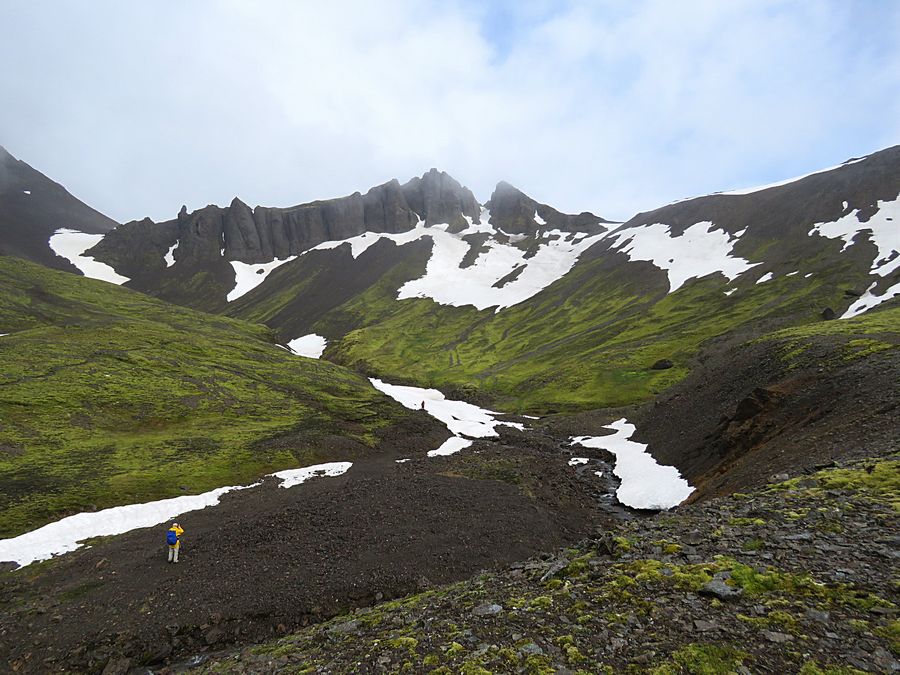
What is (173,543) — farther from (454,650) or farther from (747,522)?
(747,522)

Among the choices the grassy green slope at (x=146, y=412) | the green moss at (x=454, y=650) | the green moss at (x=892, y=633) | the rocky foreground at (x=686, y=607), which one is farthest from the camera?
the grassy green slope at (x=146, y=412)

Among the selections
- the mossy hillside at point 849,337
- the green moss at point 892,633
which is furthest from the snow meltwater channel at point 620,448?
the green moss at point 892,633

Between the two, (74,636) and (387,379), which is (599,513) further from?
(387,379)

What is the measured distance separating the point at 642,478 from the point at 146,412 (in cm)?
6516

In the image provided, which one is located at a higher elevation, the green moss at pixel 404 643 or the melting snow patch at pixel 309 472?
the green moss at pixel 404 643

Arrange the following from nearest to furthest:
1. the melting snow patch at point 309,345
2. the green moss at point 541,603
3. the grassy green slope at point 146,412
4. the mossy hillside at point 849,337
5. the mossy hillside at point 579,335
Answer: the green moss at point 541,603 < the grassy green slope at point 146,412 < the mossy hillside at point 849,337 < the mossy hillside at point 579,335 < the melting snow patch at point 309,345

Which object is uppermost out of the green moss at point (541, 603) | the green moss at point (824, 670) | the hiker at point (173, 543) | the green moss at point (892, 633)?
the green moss at point (892, 633)

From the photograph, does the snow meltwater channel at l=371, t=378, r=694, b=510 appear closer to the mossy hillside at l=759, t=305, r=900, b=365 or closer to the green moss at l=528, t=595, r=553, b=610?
the mossy hillside at l=759, t=305, r=900, b=365

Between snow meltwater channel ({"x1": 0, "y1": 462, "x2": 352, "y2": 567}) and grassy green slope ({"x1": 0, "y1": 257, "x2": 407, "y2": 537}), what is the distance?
173cm

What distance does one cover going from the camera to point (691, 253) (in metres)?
172

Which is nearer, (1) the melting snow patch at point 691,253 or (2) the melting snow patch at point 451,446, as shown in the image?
(2) the melting snow patch at point 451,446

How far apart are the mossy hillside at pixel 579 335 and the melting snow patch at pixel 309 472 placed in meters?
52.7

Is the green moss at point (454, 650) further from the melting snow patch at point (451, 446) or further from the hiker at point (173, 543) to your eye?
the melting snow patch at point (451, 446)

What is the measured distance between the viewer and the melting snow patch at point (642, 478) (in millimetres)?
38000
